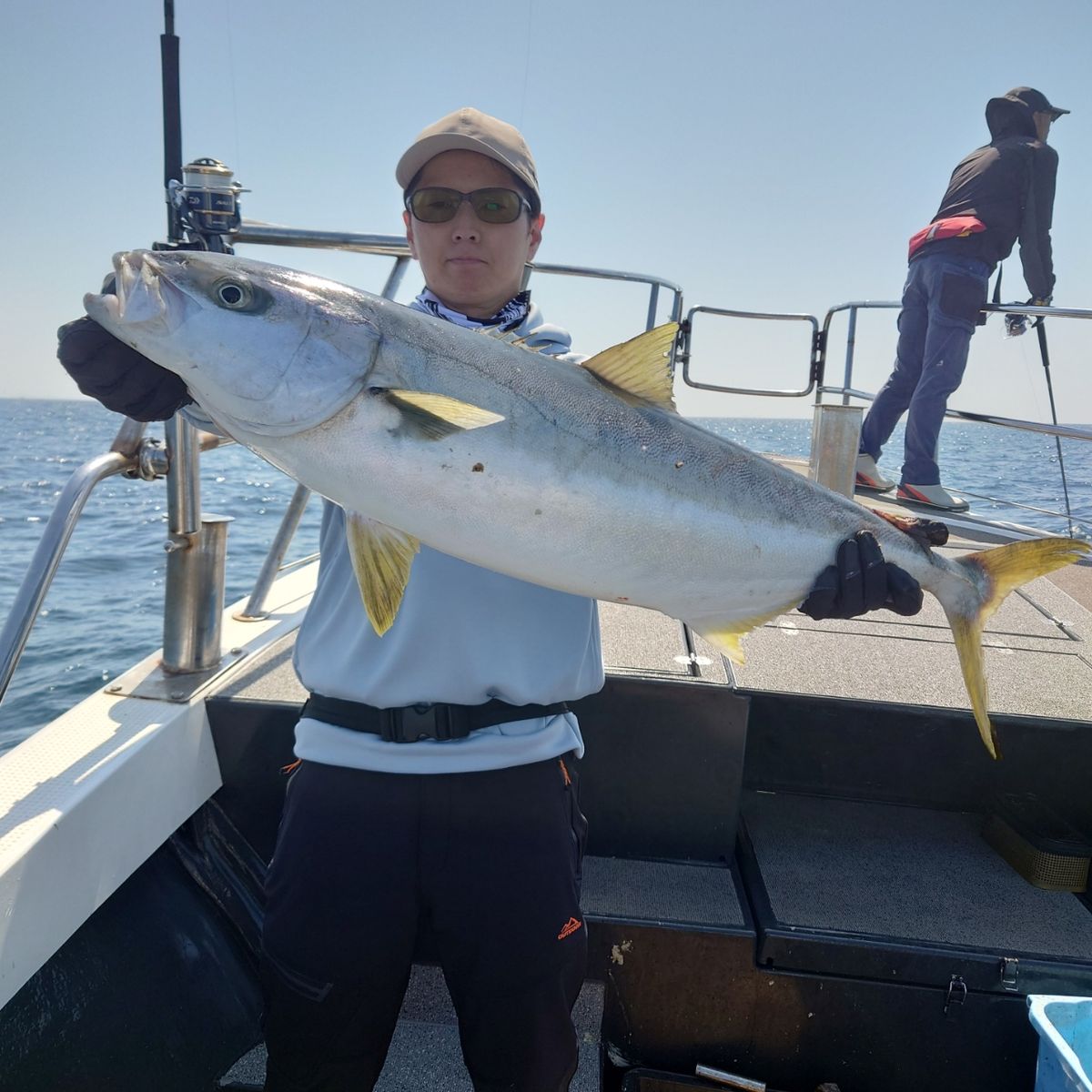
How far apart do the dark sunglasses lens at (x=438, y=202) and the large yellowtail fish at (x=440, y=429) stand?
0.45 metres

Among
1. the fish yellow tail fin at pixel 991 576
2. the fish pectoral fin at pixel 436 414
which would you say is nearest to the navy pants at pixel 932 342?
the fish yellow tail fin at pixel 991 576

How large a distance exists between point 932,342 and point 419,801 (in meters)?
5.14

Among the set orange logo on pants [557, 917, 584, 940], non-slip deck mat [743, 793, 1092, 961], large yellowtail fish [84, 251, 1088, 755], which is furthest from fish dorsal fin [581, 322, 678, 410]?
non-slip deck mat [743, 793, 1092, 961]

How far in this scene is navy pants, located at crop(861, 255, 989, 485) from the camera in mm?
5406

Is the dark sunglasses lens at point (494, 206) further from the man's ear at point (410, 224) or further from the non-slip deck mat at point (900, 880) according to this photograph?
the non-slip deck mat at point (900, 880)

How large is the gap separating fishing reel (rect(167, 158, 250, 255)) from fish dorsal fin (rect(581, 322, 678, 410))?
1217 millimetres

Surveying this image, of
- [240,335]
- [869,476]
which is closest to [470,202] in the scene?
[240,335]

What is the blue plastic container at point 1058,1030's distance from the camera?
2012mm

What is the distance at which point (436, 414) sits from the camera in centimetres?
158

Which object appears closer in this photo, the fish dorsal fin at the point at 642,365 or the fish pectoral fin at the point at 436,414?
the fish pectoral fin at the point at 436,414

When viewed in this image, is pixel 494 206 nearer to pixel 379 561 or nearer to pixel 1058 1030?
pixel 379 561

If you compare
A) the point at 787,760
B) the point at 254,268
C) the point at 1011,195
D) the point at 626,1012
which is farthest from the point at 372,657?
the point at 1011,195

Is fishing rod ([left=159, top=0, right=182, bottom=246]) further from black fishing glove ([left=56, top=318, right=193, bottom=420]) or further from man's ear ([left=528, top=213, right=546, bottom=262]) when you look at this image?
man's ear ([left=528, top=213, right=546, bottom=262])

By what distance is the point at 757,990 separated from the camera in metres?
2.35
